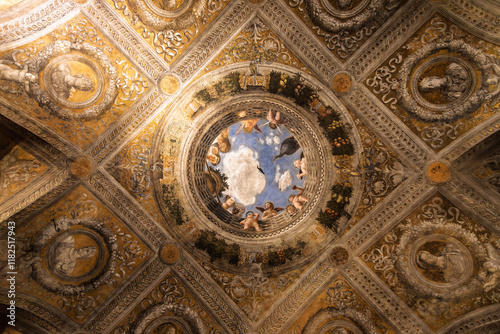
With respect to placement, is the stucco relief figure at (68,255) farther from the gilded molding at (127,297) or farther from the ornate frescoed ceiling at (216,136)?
the gilded molding at (127,297)

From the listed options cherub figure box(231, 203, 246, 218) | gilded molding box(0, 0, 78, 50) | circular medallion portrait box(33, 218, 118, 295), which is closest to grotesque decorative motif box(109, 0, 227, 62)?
gilded molding box(0, 0, 78, 50)

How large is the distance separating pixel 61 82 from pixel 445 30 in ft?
31.1

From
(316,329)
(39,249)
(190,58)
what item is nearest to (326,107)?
(190,58)

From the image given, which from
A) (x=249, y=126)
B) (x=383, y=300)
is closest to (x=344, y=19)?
(x=249, y=126)

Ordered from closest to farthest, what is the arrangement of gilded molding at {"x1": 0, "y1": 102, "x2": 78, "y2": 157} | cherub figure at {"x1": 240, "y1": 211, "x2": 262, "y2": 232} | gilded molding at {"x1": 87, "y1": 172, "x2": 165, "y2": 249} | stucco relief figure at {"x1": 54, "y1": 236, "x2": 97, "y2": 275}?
gilded molding at {"x1": 0, "y1": 102, "x2": 78, "y2": 157} → stucco relief figure at {"x1": 54, "y1": 236, "x2": 97, "y2": 275} → gilded molding at {"x1": 87, "y1": 172, "x2": 165, "y2": 249} → cherub figure at {"x1": 240, "y1": 211, "x2": 262, "y2": 232}

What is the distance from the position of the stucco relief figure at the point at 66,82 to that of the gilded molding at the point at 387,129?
6773 mm

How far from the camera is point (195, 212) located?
32.2 feet

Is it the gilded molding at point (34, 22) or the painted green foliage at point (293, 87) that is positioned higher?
the painted green foliage at point (293, 87)

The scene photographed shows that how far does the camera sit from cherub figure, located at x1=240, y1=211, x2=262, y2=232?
1017 centimetres

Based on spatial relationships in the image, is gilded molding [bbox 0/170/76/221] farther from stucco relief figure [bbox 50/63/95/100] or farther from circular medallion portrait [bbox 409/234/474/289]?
circular medallion portrait [bbox 409/234/474/289]

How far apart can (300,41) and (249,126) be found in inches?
116

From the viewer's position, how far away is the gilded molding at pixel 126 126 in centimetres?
880

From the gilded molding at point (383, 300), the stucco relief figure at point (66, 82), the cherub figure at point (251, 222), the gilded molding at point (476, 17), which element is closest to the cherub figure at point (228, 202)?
the cherub figure at point (251, 222)

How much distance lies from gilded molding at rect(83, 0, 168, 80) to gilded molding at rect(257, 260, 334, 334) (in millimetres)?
6943
